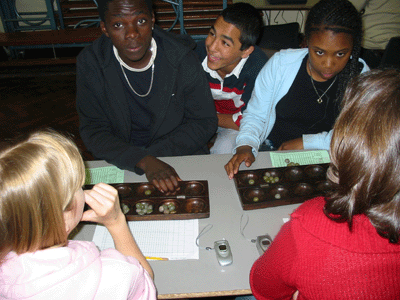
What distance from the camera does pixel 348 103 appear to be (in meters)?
0.65

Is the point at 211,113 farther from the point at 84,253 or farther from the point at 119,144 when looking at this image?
the point at 84,253

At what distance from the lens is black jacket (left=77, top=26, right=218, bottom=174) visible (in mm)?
1564

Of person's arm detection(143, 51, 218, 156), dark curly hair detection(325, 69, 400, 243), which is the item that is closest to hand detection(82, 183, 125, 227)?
dark curly hair detection(325, 69, 400, 243)

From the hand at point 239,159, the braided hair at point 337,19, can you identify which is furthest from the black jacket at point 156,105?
the braided hair at point 337,19

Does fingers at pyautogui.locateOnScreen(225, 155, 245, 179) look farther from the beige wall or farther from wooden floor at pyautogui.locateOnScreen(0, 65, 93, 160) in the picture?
the beige wall

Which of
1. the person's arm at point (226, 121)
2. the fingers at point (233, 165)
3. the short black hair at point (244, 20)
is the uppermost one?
the short black hair at point (244, 20)

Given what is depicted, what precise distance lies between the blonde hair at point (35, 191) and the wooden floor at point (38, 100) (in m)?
2.15

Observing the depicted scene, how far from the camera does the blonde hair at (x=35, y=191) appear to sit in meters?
0.58

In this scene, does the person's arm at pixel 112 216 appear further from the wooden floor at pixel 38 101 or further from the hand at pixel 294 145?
the wooden floor at pixel 38 101

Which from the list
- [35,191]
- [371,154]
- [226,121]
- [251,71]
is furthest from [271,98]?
[35,191]

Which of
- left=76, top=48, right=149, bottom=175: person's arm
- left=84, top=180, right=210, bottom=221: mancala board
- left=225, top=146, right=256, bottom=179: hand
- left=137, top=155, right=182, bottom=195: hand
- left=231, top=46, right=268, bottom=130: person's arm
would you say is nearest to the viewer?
left=84, top=180, right=210, bottom=221: mancala board

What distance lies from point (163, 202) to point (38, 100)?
326cm

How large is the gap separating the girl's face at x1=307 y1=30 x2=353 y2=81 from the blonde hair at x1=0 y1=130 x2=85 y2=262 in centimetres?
124

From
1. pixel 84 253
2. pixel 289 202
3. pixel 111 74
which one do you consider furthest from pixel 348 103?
pixel 111 74
